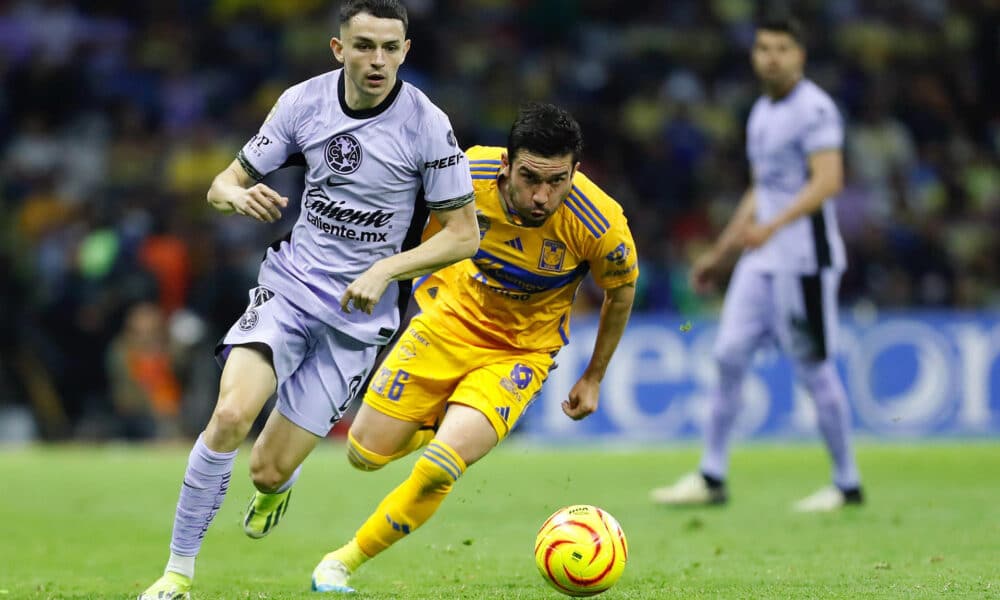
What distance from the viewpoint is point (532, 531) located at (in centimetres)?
877

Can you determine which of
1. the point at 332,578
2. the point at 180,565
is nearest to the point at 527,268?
the point at 332,578

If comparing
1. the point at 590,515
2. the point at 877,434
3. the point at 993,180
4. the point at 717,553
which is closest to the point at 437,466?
the point at 590,515

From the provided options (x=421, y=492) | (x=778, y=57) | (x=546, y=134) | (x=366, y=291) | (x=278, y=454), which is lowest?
(x=421, y=492)

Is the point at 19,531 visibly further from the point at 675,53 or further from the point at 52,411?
the point at 675,53

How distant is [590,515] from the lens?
613 cm

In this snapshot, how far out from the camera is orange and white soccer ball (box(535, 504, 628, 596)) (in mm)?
5879

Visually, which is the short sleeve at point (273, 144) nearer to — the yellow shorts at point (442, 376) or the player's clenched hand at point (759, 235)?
the yellow shorts at point (442, 376)

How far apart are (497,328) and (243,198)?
5.34 feet

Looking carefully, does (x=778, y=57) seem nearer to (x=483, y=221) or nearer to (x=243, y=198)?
(x=483, y=221)

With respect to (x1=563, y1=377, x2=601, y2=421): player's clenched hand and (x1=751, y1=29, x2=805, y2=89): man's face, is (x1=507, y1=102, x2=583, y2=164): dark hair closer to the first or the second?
(x1=563, y1=377, x2=601, y2=421): player's clenched hand

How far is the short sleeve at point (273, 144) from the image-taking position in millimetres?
6371

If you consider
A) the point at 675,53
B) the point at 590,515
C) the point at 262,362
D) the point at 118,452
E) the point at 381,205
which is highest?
the point at 675,53

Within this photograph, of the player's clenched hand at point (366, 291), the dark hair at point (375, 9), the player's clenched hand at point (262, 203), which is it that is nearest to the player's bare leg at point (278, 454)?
the player's clenched hand at point (366, 291)

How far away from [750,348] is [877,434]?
19.0 ft
